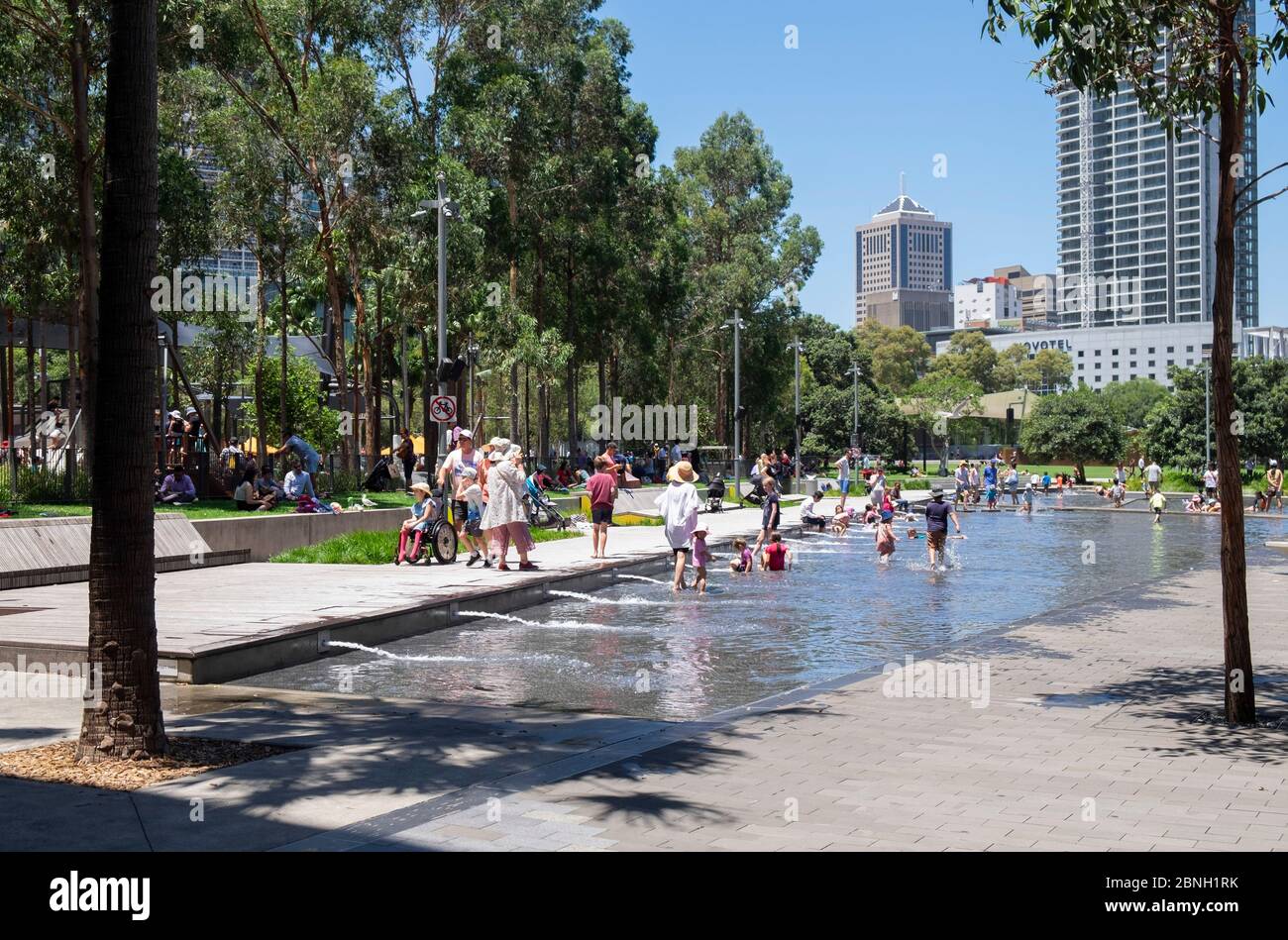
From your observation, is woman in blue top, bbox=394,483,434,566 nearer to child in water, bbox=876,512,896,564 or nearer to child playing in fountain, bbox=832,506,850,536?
child in water, bbox=876,512,896,564

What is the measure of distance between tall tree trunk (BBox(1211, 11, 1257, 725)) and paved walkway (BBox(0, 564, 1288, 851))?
40 cm

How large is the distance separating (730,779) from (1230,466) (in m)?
4.53

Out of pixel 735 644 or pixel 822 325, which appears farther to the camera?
pixel 822 325

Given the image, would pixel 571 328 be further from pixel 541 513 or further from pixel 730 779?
pixel 730 779

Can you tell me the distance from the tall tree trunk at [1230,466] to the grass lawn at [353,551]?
13440mm

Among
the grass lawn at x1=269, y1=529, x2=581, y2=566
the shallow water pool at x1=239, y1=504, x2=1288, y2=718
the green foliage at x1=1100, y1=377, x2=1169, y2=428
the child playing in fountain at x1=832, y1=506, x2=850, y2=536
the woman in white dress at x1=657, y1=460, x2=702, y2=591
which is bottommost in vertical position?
the shallow water pool at x1=239, y1=504, x2=1288, y2=718

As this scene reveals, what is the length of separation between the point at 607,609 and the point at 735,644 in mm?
3477

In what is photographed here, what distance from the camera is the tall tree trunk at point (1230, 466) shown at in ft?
29.6

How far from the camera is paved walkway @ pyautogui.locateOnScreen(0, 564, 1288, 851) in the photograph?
607 centimetres

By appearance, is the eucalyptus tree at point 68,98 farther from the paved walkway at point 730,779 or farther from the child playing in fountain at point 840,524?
the child playing in fountain at point 840,524

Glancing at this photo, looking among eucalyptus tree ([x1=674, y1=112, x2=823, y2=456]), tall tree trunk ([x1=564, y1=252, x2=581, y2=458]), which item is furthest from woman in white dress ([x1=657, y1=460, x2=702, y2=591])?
eucalyptus tree ([x1=674, y1=112, x2=823, y2=456])
